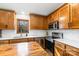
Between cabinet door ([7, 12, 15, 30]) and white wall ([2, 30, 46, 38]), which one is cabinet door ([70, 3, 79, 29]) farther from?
white wall ([2, 30, 46, 38])

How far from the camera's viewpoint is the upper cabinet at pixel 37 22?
189 inches

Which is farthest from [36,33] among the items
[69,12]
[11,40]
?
[69,12]

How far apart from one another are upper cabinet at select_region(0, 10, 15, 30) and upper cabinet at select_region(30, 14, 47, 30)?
110cm

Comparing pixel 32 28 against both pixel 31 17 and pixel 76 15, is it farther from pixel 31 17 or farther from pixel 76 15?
pixel 76 15

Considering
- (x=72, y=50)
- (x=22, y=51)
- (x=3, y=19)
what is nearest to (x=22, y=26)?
(x=3, y=19)

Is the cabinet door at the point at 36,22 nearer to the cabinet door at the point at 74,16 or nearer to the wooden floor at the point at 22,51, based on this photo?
the cabinet door at the point at 74,16

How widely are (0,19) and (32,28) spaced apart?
1697mm

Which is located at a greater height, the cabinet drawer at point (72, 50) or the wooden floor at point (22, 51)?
the wooden floor at point (22, 51)

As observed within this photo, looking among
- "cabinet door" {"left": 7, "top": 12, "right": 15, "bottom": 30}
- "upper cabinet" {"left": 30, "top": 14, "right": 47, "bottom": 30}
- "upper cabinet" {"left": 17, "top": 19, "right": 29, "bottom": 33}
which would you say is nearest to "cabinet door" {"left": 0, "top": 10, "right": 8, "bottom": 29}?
"cabinet door" {"left": 7, "top": 12, "right": 15, "bottom": 30}

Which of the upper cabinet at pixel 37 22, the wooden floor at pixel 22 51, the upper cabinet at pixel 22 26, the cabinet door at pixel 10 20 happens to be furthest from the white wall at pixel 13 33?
the wooden floor at pixel 22 51

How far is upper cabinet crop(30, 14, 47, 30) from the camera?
479cm

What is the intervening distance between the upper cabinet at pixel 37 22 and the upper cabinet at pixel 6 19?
1.10 metres

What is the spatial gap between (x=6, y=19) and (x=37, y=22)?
168 cm

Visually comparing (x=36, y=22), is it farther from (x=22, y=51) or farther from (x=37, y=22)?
(x=22, y=51)
